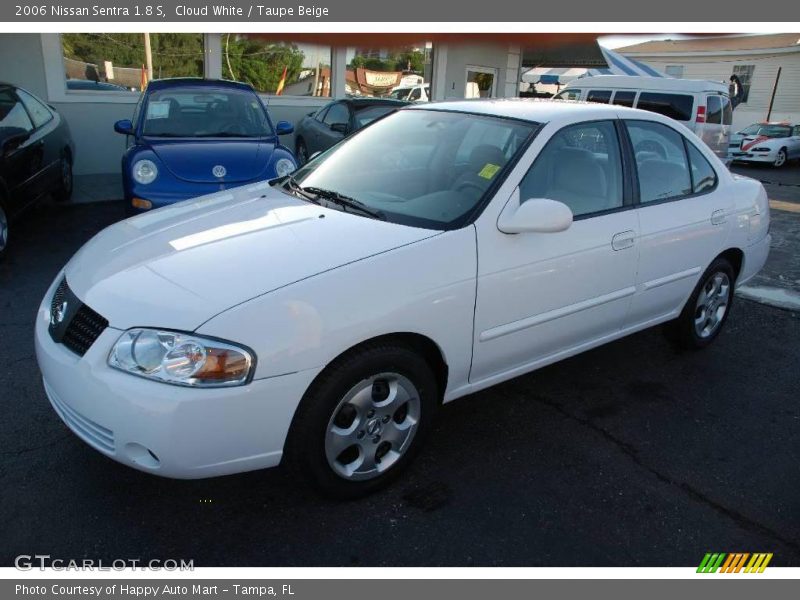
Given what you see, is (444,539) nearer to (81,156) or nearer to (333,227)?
(333,227)

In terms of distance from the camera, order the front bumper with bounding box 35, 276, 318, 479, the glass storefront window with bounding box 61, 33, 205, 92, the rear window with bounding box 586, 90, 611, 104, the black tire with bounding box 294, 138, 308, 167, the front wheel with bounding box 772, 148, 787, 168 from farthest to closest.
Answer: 1. the front wheel with bounding box 772, 148, 787, 168
2. the rear window with bounding box 586, 90, 611, 104
3. the black tire with bounding box 294, 138, 308, 167
4. the glass storefront window with bounding box 61, 33, 205, 92
5. the front bumper with bounding box 35, 276, 318, 479

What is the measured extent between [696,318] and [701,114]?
954 centimetres

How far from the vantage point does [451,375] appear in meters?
2.95

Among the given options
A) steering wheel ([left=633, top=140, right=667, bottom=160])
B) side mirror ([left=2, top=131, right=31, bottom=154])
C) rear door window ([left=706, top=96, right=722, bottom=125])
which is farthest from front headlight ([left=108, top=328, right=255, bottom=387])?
rear door window ([left=706, top=96, right=722, bottom=125])

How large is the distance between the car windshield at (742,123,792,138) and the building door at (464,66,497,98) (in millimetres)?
9438

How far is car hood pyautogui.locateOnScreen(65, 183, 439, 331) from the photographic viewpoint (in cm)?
242

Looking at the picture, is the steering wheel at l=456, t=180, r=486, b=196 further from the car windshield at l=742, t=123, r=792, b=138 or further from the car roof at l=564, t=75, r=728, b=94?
the car windshield at l=742, t=123, r=792, b=138

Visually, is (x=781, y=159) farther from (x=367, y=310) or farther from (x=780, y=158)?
(x=367, y=310)

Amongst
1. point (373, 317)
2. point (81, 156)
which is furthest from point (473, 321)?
point (81, 156)

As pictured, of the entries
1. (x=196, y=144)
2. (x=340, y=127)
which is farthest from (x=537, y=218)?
(x=340, y=127)

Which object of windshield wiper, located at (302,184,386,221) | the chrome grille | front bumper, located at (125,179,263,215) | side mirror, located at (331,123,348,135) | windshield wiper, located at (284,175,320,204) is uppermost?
windshield wiper, located at (302,184,386,221)

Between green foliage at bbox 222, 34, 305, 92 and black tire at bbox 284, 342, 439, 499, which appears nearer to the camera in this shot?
black tire at bbox 284, 342, 439, 499

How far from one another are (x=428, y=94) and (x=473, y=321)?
12600mm

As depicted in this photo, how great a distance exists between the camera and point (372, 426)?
2725 millimetres
